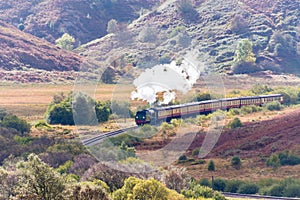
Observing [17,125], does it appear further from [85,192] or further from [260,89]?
[85,192]

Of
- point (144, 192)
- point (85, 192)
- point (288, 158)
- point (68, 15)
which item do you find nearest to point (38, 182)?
point (85, 192)

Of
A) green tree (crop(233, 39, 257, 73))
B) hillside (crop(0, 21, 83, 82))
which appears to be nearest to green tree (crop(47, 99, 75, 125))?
hillside (crop(0, 21, 83, 82))

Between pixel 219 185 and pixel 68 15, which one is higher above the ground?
pixel 68 15

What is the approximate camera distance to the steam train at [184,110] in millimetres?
68688

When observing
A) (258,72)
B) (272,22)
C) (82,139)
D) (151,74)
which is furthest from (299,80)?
(151,74)

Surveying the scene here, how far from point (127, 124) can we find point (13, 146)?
9747 mm

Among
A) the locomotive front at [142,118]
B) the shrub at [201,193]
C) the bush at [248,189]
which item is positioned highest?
the locomotive front at [142,118]

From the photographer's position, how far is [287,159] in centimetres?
6550

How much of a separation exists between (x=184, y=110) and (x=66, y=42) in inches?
3685

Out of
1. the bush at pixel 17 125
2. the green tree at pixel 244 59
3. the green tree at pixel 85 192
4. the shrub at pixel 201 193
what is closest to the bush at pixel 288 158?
the shrub at pixel 201 193

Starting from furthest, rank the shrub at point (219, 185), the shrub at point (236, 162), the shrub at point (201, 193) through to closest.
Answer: the shrub at point (236, 162) → the shrub at point (219, 185) → the shrub at point (201, 193)

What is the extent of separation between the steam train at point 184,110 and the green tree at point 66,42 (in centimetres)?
7144

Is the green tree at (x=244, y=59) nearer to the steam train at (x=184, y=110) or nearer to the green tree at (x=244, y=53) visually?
the green tree at (x=244, y=53)

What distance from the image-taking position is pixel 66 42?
543ft
